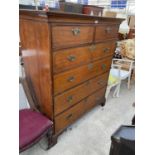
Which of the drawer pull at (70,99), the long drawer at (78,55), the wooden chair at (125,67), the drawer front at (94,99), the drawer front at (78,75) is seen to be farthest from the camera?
the wooden chair at (125,67)

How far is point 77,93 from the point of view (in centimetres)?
179

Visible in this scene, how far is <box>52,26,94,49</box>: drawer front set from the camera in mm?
1243

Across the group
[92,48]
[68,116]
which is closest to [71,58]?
[92,48]

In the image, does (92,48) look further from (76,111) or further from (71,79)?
(76,111)

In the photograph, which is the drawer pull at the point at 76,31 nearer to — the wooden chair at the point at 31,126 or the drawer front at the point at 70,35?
the drawer front at the point at 70,35

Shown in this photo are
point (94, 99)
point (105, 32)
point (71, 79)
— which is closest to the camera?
point (71, 79)

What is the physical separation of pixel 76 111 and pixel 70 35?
96 cm

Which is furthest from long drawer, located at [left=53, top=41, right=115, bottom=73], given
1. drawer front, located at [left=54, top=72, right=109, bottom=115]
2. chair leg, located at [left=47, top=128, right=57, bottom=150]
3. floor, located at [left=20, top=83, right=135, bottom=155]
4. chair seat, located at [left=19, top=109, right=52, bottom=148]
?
floor, located at [left=20, top=83, right=135, bottom=155]

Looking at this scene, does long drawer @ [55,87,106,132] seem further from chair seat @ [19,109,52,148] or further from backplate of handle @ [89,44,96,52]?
backplate of handle @ [89,44,96,52]

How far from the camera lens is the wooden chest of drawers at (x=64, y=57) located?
1254 mm

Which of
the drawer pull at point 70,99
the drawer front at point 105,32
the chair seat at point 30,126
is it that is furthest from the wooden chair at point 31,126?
the drawer front at point 105,32

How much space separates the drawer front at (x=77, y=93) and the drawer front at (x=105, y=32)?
1.70 ft

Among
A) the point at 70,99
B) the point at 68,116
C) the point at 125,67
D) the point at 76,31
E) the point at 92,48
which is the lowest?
the point at 68,116

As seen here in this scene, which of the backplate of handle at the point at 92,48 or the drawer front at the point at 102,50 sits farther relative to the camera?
the drawer front at the point at 102,50
